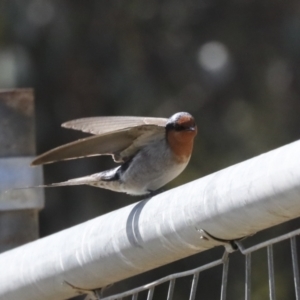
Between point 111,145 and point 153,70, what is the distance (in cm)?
607

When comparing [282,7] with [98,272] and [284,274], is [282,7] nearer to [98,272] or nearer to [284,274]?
[284,274]

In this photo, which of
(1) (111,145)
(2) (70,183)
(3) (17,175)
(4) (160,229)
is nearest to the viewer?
(4) (160,229)

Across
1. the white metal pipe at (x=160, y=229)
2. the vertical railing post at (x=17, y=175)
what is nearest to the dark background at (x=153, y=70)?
the vertical railing post at (x=17, y=175)

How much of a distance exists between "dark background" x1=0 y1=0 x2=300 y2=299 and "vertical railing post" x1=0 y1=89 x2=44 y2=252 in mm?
5476

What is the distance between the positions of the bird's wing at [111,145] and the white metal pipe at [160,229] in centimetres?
39

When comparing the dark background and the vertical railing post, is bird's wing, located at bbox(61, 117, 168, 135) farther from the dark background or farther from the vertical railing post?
the dark background

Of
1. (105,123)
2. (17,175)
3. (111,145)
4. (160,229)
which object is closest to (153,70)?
(105,123)

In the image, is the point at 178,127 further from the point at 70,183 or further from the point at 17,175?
the point at 17,175

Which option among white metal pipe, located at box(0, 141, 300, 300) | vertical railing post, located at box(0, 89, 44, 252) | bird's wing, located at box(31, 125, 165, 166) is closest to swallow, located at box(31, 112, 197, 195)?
bird's wing, located at box(31, 125, 165, 166)

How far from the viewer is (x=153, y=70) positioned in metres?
9.49

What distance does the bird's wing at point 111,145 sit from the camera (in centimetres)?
287

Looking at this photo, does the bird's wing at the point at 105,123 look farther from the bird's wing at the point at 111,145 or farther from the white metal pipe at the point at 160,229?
the white metal pipe at the point at 160,229

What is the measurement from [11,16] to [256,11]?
2.53 meters

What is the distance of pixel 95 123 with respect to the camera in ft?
12.3
